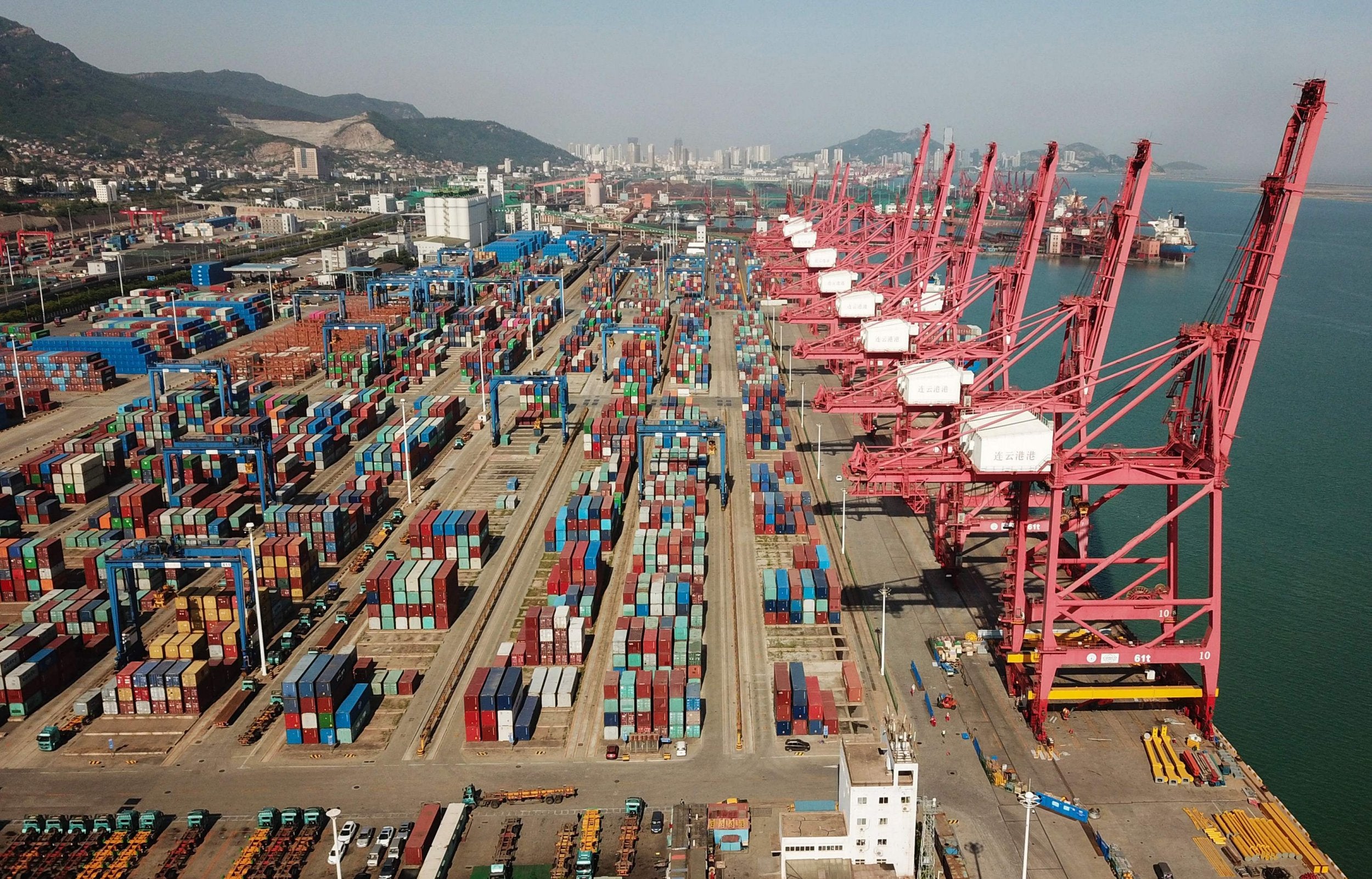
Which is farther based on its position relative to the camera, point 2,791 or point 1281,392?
point 1281,392

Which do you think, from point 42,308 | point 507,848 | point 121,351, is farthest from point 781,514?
point 42,308

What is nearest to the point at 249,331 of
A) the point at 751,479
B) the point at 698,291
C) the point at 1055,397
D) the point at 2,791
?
the point at 698,291

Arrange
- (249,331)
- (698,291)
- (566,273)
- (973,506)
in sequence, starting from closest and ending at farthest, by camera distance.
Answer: (973,506) → (249,331) → (698,291) → (566,273)

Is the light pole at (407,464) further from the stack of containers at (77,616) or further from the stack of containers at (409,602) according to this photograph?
the stack of containers at (77,616)

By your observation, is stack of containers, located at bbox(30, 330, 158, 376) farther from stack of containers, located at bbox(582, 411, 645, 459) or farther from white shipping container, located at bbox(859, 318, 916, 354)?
white shipping container, located at bbox(859, 318, 916, 354)

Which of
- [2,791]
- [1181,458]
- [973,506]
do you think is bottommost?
[2,791]

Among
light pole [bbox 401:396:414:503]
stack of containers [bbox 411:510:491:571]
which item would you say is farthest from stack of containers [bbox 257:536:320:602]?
light pole [bbox 401:396:414:503]

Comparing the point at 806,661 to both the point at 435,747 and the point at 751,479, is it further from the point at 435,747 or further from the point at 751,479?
the point at 751,479

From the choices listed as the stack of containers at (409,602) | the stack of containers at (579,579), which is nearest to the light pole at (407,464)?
the stack of containers at (409,602)
